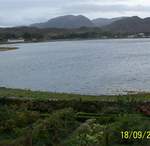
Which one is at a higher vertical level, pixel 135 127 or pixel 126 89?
pixel 135 127

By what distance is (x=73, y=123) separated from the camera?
17344 millimetres

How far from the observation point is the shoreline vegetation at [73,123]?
1355 centimetres

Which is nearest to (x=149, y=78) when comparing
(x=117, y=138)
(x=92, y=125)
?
(x=92, y=125)

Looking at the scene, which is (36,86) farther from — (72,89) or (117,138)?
(117,138)

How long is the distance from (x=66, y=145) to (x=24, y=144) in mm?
1276

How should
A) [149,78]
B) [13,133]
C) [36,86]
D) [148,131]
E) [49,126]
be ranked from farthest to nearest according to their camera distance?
[149,78]
[36,86]
[13,133]
[49,126]
[148,131]

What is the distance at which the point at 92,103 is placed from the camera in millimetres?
21094

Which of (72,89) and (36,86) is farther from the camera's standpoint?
(36,86)

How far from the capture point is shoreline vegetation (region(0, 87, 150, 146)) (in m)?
13.5

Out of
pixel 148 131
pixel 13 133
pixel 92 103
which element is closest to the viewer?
pixel 148 131
